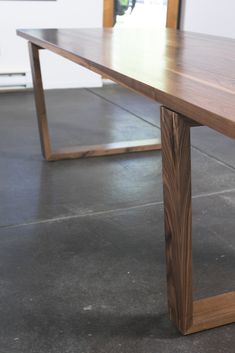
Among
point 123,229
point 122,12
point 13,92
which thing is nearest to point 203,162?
point 123,229

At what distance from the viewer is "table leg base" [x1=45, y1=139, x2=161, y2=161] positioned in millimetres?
2527

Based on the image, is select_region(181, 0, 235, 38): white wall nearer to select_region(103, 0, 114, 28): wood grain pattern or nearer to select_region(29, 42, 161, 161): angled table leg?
select_region(103, 0, 114, 28): wood grain pattern

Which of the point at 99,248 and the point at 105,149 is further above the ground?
the point at 99,248

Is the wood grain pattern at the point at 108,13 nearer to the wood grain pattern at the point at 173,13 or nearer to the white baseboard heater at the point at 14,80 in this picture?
the wood grain pattern at the point at 173,13

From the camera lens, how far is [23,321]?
1289 millimetres

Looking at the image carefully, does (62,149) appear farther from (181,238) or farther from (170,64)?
(181,238)

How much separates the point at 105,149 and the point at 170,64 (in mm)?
1289

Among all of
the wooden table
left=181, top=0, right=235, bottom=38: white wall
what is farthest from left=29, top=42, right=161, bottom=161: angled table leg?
left=181, top=0, right=235, bottom=38: white wall

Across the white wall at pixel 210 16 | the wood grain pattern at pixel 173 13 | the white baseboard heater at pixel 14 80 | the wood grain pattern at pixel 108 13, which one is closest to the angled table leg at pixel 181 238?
the white baseboard heater at pixel 14 80

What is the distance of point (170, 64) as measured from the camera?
52.5 inches

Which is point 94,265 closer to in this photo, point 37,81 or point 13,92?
point 37,81

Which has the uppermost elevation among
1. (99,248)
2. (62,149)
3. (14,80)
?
(99,248)

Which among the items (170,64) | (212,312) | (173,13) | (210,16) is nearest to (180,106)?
(170,64)

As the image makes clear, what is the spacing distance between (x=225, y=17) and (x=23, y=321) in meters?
3.62
